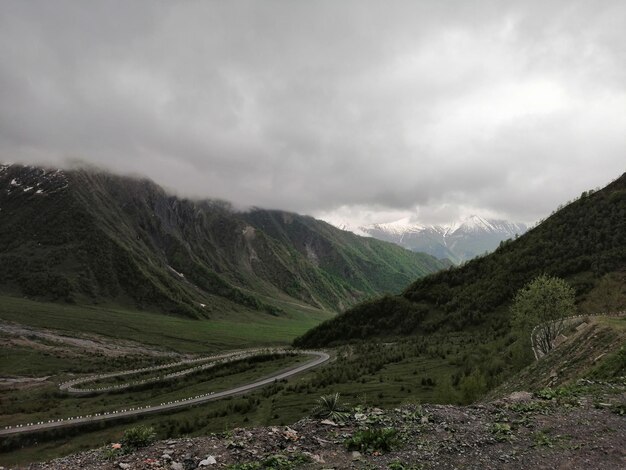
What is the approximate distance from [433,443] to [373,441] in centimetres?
215

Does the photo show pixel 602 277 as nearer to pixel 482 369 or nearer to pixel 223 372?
pixel 482 369

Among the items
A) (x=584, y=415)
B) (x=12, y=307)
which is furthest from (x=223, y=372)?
(x=12, y=307)

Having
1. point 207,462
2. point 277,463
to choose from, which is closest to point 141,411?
point 207,462

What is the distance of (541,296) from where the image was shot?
49312 mm

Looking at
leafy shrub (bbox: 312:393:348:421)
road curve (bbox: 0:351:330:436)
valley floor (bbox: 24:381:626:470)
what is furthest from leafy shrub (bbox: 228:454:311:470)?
road curve (bbox: 0:351:330:436)

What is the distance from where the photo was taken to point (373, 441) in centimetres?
1444

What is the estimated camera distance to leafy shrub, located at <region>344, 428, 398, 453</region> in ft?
46.7

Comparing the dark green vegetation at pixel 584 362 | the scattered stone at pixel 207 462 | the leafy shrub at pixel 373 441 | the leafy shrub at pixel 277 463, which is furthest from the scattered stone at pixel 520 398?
the scattered stone at pixel 207 462

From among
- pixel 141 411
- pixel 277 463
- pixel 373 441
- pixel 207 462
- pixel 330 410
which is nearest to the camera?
pixel 277 463

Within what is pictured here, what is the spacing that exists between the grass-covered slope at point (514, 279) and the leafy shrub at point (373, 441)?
71644mm

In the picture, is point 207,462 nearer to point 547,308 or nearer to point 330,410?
point 330,410

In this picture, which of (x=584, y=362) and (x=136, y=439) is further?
(x=584, y=362)

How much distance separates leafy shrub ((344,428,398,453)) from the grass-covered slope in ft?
235

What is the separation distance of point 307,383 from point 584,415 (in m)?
57.5
